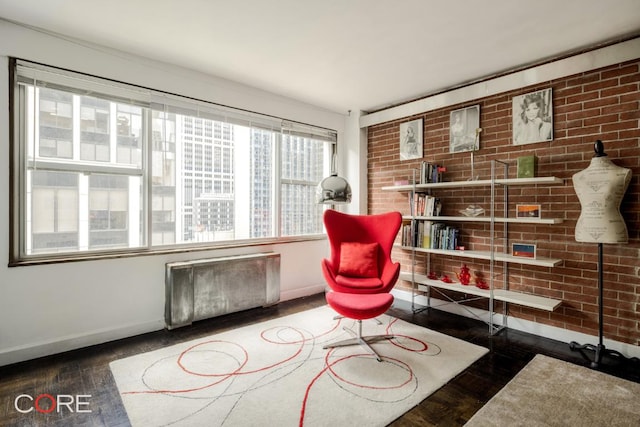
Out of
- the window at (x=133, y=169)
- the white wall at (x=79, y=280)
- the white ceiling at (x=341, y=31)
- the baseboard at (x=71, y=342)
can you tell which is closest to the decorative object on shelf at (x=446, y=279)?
the window at (x=133, y=169)

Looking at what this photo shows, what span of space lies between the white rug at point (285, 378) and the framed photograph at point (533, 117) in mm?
2155

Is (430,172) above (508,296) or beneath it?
above

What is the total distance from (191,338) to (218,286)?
0.62m

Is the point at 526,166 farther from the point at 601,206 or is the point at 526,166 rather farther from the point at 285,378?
the point at 285,378

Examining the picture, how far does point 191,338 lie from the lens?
119 inches

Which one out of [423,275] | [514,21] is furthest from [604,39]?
[423,275]

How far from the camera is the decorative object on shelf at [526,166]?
2994mm

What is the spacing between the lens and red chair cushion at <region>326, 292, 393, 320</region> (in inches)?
101

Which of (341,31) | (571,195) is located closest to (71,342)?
(341,31)

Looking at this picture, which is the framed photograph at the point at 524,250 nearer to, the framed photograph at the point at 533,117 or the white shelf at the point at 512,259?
the white shelf at the point at 512,259

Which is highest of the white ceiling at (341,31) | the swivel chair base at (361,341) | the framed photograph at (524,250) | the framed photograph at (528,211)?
the white ceiling at (341,31)

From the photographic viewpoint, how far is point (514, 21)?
244 centimetres

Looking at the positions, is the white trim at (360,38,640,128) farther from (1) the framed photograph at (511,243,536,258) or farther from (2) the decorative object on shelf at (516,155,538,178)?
(1) the framed photograph at (511,243,536,258)

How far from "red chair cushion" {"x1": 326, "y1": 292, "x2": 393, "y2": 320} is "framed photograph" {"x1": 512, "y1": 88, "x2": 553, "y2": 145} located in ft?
7.25
